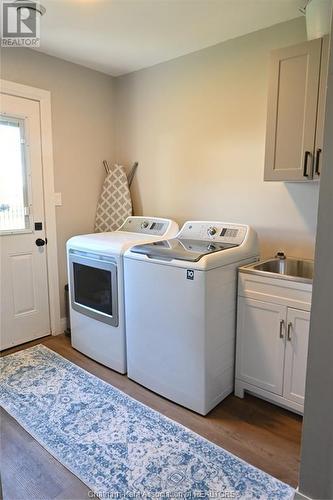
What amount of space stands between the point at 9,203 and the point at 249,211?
194cm

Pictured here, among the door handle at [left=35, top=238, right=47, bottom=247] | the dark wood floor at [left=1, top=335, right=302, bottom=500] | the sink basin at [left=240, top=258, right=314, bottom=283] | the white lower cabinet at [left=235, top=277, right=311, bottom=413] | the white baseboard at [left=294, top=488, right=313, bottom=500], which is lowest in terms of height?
the dark wood floor at [left=1, top=335, right=302, bottom=500]

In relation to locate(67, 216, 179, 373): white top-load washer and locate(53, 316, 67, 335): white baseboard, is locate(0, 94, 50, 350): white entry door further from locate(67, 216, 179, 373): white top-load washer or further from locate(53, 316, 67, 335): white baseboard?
locate(67, 216, 179, 373): white top-load washer

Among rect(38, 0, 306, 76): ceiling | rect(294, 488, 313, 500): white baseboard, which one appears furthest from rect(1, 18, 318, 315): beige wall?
rect(294, 488, 313, 500): white baseboard

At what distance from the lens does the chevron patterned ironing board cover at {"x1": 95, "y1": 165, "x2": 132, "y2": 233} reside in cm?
320

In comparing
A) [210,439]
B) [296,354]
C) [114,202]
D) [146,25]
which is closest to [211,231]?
[296,354]

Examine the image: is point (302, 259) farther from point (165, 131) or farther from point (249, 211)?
point (165, 131)

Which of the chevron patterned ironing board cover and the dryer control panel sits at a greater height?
the chevron patterned ironing board cover

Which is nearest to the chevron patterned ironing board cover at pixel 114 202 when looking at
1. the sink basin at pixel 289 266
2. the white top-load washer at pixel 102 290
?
the white top-load washer at pixel 102 290

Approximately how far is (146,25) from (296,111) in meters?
1.20

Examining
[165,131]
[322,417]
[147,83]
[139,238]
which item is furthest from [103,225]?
[322,417]

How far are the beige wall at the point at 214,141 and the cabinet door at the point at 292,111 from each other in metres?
0.33

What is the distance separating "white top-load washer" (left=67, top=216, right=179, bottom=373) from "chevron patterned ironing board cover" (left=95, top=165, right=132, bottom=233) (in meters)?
0.42

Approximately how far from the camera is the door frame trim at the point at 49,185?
264 cm

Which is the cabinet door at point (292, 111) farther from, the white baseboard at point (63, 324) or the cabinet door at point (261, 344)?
the white baseboard at point (63, 324)
